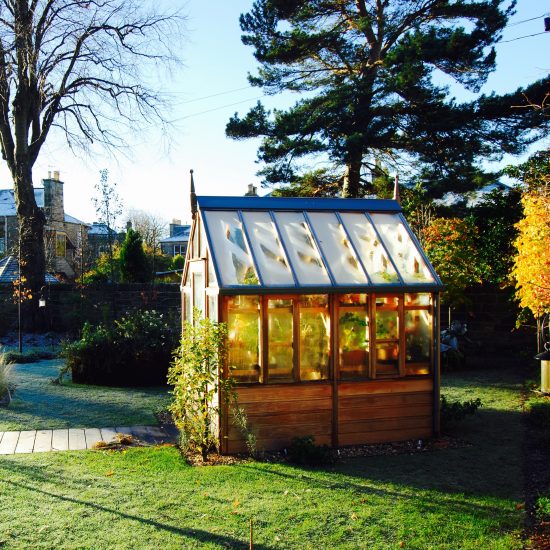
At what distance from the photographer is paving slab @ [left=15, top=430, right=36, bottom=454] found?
6793 mm

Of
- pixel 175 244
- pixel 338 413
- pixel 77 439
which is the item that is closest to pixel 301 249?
pixel 338 413

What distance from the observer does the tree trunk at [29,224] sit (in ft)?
60.4

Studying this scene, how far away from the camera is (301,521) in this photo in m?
4.80

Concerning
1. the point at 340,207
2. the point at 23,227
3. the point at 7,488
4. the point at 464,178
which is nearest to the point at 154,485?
the point at 7,488

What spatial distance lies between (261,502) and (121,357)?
21.7ft

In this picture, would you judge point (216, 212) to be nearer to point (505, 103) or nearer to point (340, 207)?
point (340, 207)

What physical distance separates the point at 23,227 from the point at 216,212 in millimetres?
12600

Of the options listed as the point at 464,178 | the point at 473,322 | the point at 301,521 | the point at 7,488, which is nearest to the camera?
the point at 301,521

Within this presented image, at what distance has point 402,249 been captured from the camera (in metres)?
7.88

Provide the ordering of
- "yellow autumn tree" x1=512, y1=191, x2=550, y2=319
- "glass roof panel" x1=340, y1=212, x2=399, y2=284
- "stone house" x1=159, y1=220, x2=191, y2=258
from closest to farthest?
"glass roof panel" x1=340, y1=212, x2=399, y2=284, "yellow autumn tree" x1=512, y1=191, x2=550, y2=319, "stone house" x1=159, y1=220, x2=191, y2=258

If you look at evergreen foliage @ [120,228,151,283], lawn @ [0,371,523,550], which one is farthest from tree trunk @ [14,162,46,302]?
lawn @ [0,371,523,550]

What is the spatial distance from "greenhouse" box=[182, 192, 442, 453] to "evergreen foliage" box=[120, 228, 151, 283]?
1577cm

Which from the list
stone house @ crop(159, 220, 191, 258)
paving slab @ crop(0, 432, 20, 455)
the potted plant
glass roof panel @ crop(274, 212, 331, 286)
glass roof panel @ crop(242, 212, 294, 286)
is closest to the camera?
paving slab @ crop(0, 432, 20, 455)

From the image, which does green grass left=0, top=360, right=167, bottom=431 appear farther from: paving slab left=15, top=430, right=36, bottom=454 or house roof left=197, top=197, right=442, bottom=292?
house roof left=197, top=197, right=442, bottom=292
